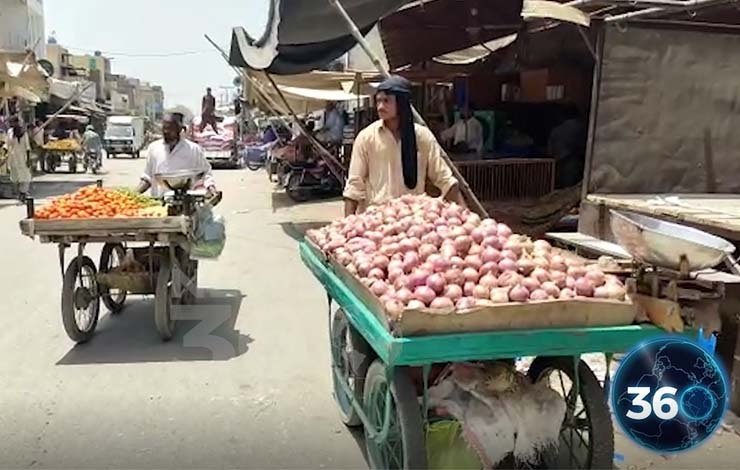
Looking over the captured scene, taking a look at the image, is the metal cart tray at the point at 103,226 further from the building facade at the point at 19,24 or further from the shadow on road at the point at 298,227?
the building facade at the point at 19,24

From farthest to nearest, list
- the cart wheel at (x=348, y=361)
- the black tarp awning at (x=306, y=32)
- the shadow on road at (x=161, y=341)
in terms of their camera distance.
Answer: the black tarp awning at (x=306, y=32), the shadow on road at (x=161, y=341), the cart wheel at (x=348, y=361)

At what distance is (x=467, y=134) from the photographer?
11711mm

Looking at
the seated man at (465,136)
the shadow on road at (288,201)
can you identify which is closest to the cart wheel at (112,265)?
the seated man at (465,136)

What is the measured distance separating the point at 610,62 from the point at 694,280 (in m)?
4.22

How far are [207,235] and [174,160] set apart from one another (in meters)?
0.80

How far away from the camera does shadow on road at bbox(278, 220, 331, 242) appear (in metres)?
11.9

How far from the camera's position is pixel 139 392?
480cm

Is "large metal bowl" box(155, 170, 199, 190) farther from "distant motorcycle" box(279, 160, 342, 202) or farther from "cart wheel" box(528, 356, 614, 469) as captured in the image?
"distant motorcycle" box(279, 160, 342, 202)

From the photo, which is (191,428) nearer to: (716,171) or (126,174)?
(716,171)

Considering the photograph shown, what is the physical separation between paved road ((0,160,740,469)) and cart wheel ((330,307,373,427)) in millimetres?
138

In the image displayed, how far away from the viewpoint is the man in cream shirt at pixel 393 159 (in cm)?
459

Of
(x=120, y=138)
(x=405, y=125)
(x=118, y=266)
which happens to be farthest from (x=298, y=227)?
(x=120, y=138)

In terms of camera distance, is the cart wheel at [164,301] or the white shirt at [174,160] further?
the white shirt at [174,160]

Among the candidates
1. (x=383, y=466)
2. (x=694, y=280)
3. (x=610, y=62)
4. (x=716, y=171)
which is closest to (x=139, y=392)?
(x=383, y=466)
